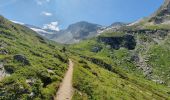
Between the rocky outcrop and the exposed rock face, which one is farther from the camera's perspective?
the exposed rock face

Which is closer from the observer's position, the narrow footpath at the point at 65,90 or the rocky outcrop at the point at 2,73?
the narrow footpath at the point at 65,90

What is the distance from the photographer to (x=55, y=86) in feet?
272

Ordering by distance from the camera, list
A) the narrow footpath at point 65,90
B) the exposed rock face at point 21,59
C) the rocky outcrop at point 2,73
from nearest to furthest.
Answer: the narrow footpath at point 65,90 → the rocky outcrop at point 2,73 → the exposed rock face at point 21,59

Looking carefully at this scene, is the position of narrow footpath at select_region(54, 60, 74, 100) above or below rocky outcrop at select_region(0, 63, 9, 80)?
below

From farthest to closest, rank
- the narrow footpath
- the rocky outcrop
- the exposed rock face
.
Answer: the exposed rock face < the rocky outcrop < the narrow footpath

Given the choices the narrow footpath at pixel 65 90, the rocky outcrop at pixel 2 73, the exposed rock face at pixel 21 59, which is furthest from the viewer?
the exposed rock face at pixel 21 59

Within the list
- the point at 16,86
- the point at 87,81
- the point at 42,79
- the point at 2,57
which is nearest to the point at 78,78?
the point at 87,81

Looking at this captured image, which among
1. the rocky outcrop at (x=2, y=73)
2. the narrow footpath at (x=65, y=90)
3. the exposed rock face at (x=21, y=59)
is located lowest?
the narrow footpath at (x=65, y=90)

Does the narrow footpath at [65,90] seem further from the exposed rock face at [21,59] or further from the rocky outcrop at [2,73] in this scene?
the rocky outcrop at [2,73]

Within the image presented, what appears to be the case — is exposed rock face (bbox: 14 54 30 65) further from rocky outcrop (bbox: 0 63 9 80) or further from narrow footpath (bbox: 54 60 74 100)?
narrow footpath (bbox: 54 60 74 100)

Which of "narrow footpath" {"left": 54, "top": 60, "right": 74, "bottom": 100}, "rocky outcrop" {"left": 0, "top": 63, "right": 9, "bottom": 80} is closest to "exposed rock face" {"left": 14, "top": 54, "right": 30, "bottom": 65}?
"rocky outcrop" {"left": 0, "top": 63, "right": 9, "bottom": 80}

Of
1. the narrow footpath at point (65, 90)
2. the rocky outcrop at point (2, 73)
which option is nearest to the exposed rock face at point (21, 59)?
the rocky outcrop at point (2, 73)

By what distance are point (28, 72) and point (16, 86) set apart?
12595 millimetres

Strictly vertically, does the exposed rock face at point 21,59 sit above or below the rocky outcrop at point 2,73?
above
